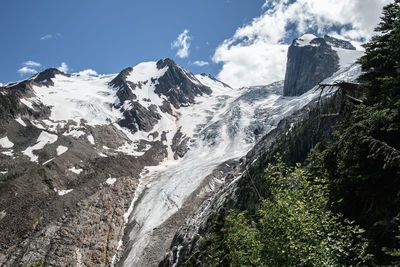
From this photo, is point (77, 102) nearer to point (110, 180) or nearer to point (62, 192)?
point (110, 180)

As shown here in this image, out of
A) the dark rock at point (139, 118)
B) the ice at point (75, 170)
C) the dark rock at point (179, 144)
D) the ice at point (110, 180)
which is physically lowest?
the ice at point (110, 180)

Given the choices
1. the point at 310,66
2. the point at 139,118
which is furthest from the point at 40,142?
the point at 310,66

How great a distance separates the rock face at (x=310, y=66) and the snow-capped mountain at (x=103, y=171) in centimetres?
1000

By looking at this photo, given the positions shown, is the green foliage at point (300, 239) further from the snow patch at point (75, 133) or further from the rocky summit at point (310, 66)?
the rocky summit at point (310, 66)

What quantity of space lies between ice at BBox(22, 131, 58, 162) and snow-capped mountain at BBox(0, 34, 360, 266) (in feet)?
1.62

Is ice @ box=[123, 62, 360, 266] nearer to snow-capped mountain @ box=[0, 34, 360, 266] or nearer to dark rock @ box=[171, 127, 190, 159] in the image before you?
snow-capped mountain @ box=[0, 34, 360, 266]

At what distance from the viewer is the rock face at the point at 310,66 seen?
169000 millimetres

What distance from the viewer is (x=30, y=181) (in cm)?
5806

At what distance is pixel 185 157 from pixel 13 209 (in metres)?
76.8

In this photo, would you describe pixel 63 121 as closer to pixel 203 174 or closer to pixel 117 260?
pixel 203 174

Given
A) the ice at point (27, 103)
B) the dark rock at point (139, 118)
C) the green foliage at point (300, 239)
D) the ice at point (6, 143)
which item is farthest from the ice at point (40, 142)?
the green foliage at point (300, 239)

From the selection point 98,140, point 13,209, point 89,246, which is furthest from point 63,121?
point 89,246

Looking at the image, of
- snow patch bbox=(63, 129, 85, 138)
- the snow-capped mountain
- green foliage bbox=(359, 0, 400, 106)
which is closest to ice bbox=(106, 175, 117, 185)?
the snow-capped mountain

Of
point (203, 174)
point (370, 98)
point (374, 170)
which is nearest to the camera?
point (374, 170)
